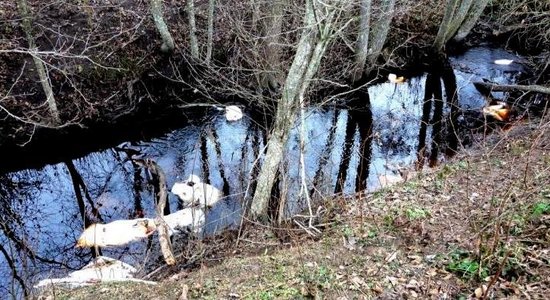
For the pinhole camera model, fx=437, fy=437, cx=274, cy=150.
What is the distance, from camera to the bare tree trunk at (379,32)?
12097 mm

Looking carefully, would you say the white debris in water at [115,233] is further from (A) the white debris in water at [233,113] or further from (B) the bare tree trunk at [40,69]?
(A) the white debris in water at [233,113]

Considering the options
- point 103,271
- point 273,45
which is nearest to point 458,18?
point 273,45

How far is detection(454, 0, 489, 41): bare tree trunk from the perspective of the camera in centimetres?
1424

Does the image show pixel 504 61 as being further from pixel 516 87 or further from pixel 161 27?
pixel 161 27

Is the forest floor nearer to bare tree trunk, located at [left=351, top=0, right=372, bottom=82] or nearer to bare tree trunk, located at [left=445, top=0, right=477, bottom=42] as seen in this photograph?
bare tree trunk, located at [left=351, top=0, right=372, bottom=82]

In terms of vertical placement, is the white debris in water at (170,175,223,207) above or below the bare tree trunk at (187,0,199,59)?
below

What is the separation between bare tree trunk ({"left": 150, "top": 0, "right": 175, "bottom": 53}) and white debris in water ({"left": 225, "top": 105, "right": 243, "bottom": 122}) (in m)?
2.50

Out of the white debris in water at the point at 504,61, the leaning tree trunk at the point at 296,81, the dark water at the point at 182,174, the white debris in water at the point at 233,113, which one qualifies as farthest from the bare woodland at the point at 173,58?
the leaning tree trunk at the point at 296,81

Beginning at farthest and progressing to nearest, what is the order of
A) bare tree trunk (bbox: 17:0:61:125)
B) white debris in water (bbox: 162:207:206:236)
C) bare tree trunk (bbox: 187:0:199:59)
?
1. bare tree trunk (bbox: 187:0:199:59)
2. bare tree trunk (bbox: 17:0:61:125)
3. white debris in water (bbox: 162:207:206:236)

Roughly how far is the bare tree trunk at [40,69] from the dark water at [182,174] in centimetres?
125

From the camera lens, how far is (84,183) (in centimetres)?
973

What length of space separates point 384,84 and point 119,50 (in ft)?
26.3

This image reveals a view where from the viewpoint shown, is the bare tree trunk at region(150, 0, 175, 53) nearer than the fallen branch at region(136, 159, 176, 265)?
No

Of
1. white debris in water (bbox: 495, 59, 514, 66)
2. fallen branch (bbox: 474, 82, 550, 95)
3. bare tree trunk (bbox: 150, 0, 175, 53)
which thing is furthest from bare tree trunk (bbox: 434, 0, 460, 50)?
bare tree trunk (bbox: 150, 0, 175, 53)
